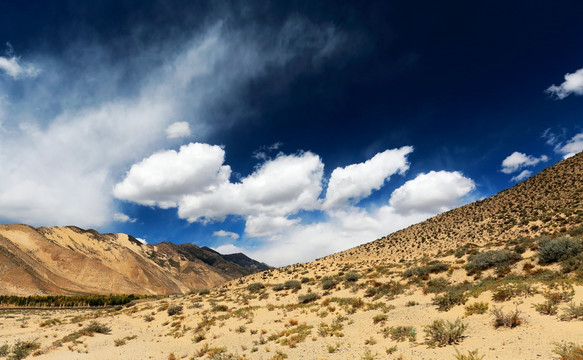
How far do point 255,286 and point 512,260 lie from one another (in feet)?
88.3

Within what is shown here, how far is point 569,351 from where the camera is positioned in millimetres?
6934

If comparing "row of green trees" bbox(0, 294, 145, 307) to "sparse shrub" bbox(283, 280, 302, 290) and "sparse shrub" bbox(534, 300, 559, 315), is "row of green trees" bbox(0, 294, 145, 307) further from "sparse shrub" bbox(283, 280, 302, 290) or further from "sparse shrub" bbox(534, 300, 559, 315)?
"sparse shrub" bbox(534, 300, 559, 315)

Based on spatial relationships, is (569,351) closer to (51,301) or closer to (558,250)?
(558,250)

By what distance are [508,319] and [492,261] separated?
12.8m

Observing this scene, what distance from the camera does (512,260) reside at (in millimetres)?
20141

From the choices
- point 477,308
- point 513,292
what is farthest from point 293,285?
point 513,292

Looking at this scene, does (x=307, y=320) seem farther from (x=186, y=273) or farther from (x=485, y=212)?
(x=186, y=273)

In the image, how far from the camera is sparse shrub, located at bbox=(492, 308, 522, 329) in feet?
32.4

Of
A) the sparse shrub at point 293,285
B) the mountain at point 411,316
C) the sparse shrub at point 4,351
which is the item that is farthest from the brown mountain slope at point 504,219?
the sparse shrub at point 4,351

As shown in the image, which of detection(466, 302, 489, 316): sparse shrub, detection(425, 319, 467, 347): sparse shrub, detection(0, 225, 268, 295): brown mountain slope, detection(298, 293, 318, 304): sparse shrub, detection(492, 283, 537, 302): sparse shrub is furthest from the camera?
detection(0, 225, 268, 295): brown mountain slope

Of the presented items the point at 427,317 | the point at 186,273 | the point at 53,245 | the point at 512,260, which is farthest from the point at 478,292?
the point at 186,273

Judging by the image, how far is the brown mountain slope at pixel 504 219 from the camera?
35.0 metres

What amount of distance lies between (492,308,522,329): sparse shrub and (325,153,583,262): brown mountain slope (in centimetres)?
2670

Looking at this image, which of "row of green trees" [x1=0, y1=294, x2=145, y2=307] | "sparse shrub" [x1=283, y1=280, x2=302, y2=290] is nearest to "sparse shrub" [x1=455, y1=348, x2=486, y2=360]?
"sparse shrub" [x1=283, y1=280, x2=302, y2=290]
